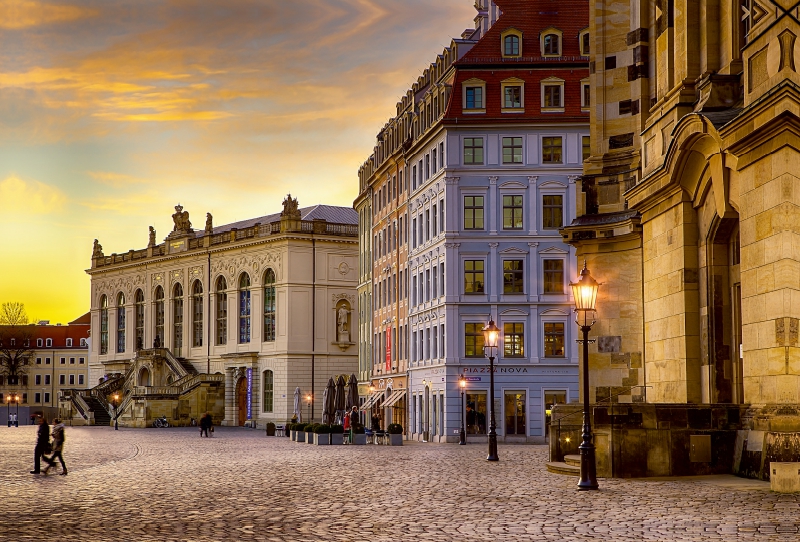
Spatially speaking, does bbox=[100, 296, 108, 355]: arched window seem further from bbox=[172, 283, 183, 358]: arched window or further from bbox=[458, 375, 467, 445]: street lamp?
bbox=[458, 375, 467, 445]: street lamp

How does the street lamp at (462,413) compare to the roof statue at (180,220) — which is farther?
the roof statue at (180,220)

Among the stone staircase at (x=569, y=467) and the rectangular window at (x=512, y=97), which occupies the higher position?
the rectangular window at (x=512, y=97)

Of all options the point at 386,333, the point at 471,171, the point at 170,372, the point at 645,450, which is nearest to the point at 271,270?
the point at 170,372

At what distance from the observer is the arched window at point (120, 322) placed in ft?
427

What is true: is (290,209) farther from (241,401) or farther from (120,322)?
(120,322)

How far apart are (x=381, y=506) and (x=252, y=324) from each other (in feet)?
287

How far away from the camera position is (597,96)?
113ft

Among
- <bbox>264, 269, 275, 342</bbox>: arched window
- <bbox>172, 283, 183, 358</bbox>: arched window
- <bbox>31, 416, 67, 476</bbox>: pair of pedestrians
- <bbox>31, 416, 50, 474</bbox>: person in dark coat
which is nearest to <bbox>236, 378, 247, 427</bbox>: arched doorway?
<bbox>264, 269, 275, 342</bbox>: arched window

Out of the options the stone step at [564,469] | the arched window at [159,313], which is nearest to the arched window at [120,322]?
the arched window at [159,313]

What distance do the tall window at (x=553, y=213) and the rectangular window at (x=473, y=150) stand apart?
4245mm

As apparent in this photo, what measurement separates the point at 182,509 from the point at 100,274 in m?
118

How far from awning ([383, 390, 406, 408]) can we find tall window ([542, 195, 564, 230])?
15.2m

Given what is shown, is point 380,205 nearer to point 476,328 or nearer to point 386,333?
point 386,333

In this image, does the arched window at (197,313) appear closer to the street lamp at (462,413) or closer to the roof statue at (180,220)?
the roof statue at (180,220)
